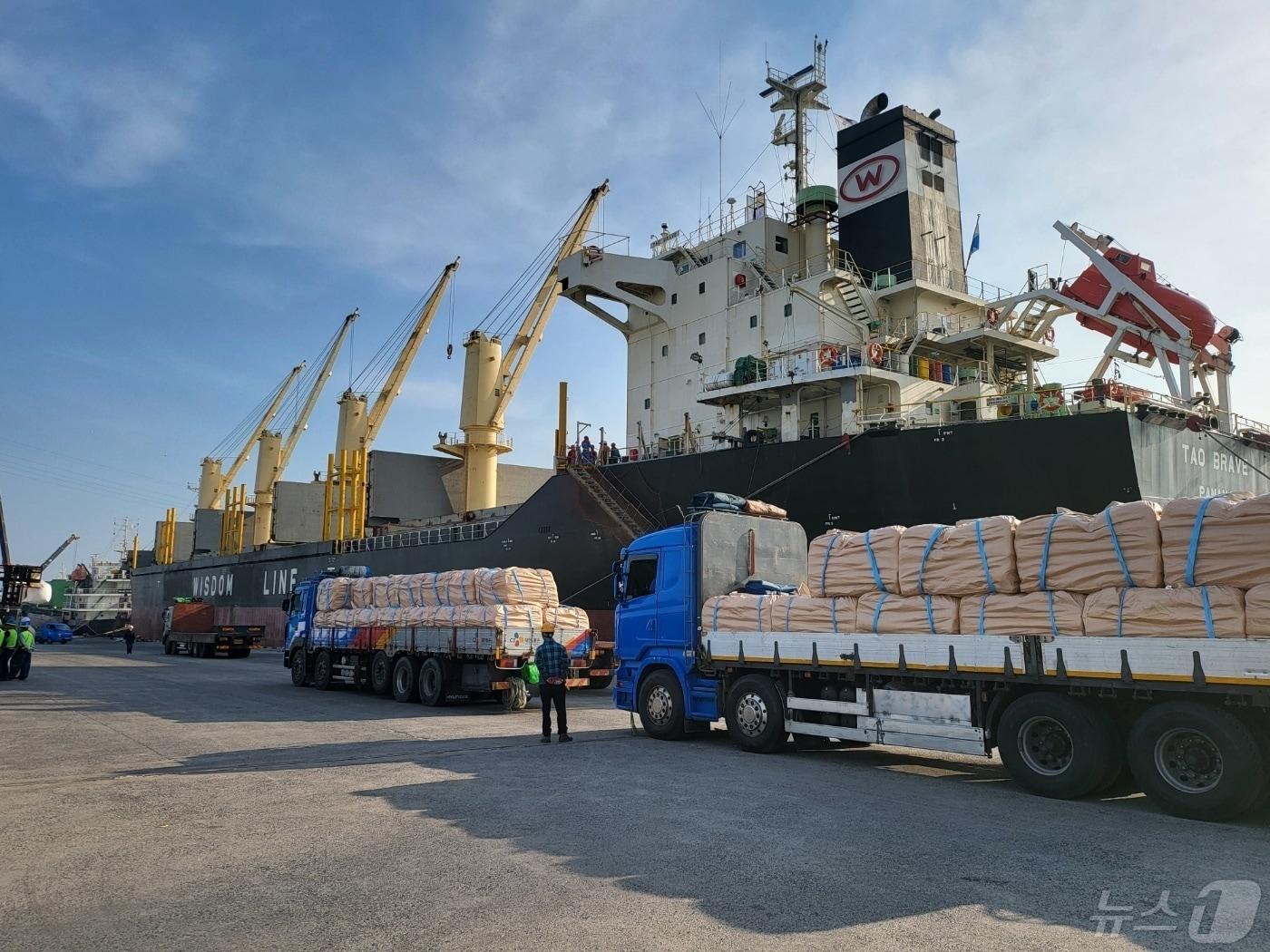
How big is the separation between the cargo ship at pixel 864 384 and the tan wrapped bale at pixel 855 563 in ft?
29.9

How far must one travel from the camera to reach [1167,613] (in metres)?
7.30

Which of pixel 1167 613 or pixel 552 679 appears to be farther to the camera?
pixel 552 679

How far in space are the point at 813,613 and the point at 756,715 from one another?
157 cm

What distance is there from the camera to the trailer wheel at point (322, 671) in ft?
66.4

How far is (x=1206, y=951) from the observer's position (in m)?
4.24

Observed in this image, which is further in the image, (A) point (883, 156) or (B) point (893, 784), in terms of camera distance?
(A) point (883, 156)

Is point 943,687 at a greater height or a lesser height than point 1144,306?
lesser

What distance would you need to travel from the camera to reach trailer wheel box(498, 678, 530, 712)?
15.8 meters

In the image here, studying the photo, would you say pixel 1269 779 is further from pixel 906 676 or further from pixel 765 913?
pixel 765 913

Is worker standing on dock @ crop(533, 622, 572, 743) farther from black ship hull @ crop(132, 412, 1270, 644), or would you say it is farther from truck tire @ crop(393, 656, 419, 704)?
black ship hull @ crop(132, 412, 1270, 644)

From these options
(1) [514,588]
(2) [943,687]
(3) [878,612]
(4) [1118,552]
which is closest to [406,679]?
(1) [514,588]

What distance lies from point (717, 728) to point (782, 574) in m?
2.46

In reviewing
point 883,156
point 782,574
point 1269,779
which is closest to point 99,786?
point 782,574

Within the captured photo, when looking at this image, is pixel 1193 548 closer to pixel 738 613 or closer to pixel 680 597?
pixel 738 613
